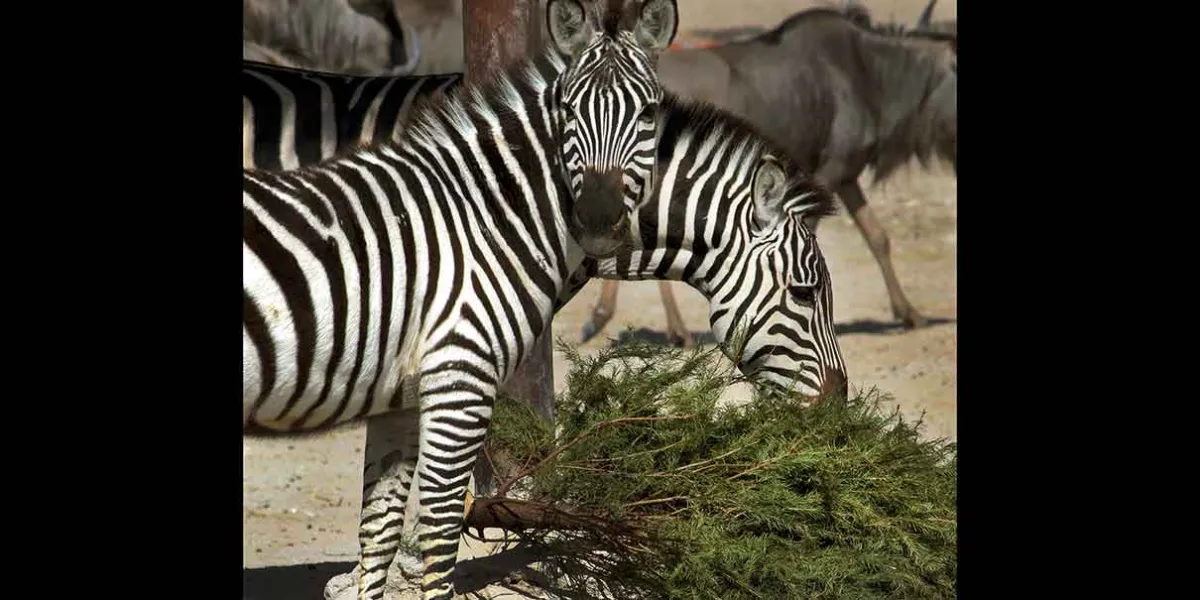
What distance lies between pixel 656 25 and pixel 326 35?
6.16m

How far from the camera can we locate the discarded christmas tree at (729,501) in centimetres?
435

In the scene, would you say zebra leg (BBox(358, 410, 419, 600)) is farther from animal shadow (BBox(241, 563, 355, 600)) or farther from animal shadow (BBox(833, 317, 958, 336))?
animal shadow (BBox(833, 317, 958, 336))

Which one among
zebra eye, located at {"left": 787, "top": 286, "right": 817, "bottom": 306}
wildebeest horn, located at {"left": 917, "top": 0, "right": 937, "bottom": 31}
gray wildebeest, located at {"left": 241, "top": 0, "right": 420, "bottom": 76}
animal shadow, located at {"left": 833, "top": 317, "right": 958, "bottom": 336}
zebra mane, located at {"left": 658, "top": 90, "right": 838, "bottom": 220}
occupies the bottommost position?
animal shadow, located at {"left": 833, "top": 317, "right": 958, "bottom": 336}

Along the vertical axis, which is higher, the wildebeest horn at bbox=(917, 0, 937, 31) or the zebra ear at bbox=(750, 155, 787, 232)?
the wildebeest horn at bbox=(917, 0, 937, 31)

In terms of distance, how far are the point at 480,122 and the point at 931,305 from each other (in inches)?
289

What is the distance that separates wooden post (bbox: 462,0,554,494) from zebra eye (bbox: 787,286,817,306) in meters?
1.21

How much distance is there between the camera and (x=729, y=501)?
14.7 feet

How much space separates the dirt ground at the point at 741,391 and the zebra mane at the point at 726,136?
3.05 ft

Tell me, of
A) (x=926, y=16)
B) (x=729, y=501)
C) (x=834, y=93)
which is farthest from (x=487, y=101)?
(x=926, y=16)

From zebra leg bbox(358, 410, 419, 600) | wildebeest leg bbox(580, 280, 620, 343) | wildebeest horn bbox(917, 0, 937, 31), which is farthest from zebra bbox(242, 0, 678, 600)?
wildebeest horn bbox(917, 0, 937, 31)

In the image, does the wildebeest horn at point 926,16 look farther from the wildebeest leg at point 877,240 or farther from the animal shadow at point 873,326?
the animal shadow at point 873,326

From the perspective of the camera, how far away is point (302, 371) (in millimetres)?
3875

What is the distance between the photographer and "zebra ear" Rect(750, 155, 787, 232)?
16.0 ft

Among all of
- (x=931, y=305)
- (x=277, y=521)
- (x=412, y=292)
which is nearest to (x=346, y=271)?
(x=412, y=292)
